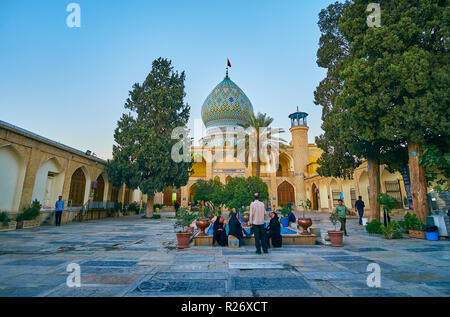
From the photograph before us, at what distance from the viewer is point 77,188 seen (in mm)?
13625

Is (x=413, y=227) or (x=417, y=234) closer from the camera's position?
(x=417, y=234)

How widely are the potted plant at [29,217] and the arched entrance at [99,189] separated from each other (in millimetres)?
5291

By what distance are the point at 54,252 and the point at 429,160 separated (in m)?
10.3

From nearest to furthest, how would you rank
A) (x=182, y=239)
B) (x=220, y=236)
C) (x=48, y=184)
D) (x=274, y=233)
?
(x=182, y=239) → (x=274, y=233) → (x=220, y=236) → (x=48, y=184)

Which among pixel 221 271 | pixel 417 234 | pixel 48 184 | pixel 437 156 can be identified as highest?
pixel 437 156

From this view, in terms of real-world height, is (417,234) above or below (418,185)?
below

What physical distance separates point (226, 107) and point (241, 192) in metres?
22.3

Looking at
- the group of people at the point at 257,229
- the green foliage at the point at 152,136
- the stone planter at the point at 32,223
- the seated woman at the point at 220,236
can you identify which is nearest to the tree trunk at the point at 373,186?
the group of people at the point at 257,229

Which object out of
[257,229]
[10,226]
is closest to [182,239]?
[257,229]

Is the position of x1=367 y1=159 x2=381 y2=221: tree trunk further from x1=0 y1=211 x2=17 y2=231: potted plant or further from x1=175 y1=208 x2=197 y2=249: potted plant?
x1=0 y1=211 x2=17 y2=231: potted plant

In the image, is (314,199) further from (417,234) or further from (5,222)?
(5,222)

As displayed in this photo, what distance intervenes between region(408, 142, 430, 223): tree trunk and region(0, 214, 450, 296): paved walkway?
6.56ft

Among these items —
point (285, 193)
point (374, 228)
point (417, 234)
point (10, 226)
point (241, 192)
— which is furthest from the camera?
point (285, 193)

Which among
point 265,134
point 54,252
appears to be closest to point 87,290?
point 54,252
